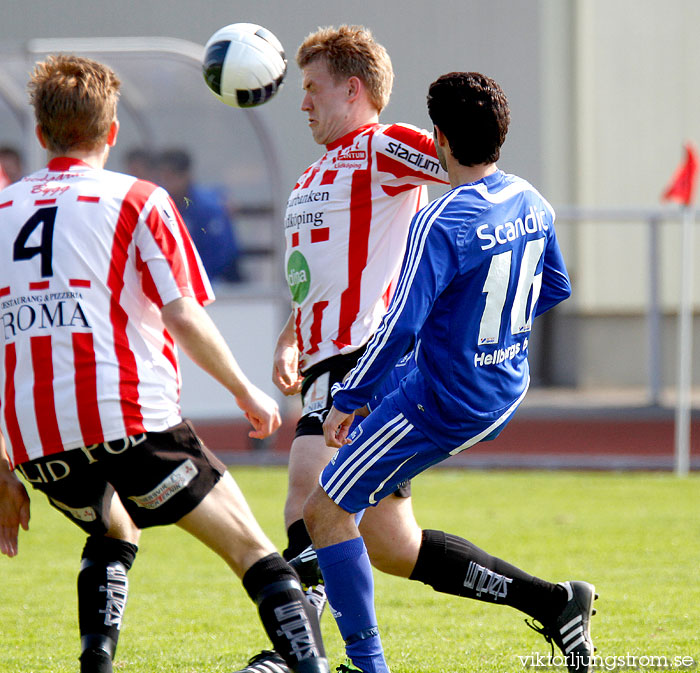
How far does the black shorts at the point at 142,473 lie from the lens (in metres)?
3.04

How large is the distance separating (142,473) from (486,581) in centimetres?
150

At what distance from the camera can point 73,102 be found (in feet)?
10.4

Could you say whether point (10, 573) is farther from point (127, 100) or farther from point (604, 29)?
point (604, 29)

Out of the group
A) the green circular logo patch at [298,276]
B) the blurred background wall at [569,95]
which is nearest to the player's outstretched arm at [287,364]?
the green circular logo patch at [298,276]

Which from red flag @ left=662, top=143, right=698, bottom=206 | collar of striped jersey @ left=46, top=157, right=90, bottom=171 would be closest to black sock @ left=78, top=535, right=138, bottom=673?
collar of striped jersey @ left=46, top=157, right=90, bottom=171

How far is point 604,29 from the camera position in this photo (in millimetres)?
17062

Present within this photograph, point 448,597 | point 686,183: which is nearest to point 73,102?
point 448,597

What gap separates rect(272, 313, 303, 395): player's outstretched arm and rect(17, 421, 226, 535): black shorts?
1211 mm

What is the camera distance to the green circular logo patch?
4.19 m

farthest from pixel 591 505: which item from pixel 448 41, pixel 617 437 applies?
pixel 448 41

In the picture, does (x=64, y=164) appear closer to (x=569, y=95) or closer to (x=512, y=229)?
(x=512, y=229)

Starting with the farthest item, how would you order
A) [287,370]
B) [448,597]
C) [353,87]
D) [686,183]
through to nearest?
[686,183], [448,597], [287,370], [353,87]

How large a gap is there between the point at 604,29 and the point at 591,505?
35.4 ft

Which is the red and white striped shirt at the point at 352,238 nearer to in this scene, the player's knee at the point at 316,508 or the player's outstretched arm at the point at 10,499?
the player's knee at the point at 316,508
